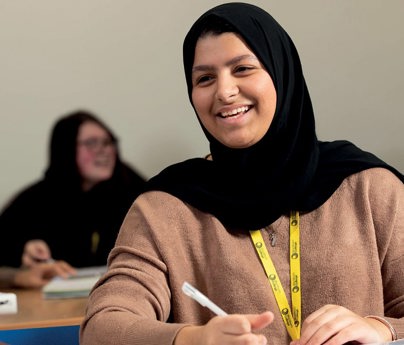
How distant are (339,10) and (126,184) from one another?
0.97m

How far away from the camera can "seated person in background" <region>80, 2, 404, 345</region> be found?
1.44m

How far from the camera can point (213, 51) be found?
1477 mm

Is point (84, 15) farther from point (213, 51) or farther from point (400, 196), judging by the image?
point (400, 196)

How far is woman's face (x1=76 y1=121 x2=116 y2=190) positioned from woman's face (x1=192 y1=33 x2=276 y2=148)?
1.16 metres

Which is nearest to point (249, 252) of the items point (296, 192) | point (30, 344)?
point (296, 192)

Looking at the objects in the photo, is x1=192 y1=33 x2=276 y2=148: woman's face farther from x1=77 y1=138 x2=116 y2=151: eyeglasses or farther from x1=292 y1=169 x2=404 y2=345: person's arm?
x1=77 y1=138 x2=116 y2=151: eyeglasses

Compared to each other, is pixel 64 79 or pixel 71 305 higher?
pixel 64 79

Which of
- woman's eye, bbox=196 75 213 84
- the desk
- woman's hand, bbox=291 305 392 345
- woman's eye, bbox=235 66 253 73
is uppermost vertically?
woman's eye, bbox=235 66 253 73

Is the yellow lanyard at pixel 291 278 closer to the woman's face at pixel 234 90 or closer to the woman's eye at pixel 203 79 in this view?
the woman's face at pixel 234 90

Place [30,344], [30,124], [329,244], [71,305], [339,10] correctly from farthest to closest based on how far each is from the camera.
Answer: [339,10]
[30,124]
[71,305]
[30,344]
[329,244]

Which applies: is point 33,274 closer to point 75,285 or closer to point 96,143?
point 75,285

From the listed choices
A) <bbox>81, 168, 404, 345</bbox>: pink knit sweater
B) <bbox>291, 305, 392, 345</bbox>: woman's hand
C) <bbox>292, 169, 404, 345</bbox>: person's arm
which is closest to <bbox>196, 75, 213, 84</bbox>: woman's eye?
<bbox>81, 168, 404, 345</bbox>: pink knit sweater

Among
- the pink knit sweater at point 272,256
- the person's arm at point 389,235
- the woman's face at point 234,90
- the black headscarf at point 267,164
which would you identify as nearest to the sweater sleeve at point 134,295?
the pink knit sweater at point 272,256

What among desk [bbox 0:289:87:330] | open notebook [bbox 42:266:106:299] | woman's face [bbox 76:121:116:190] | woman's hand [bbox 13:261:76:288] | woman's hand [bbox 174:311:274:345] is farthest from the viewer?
woman's face [bbox 76:121:116:190]
